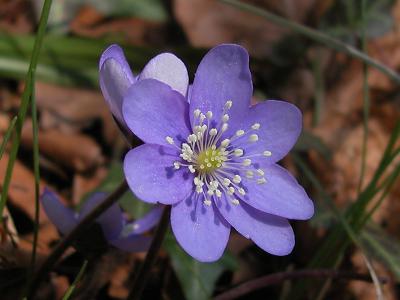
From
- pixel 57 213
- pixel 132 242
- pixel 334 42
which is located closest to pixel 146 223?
pixel 132 242

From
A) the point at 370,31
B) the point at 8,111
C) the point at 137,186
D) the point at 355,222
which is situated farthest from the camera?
the point at 370,31

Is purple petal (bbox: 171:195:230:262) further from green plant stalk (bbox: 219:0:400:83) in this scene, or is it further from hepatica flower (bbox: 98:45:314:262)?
green plant stalk (bbox: 219:0:400:83)

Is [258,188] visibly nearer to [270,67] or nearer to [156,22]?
[270,67]

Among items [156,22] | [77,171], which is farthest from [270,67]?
[77,171]

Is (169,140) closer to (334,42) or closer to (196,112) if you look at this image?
(196,112)

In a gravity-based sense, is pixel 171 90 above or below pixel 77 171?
above

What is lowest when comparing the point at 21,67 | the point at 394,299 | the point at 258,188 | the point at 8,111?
the point at 394,299

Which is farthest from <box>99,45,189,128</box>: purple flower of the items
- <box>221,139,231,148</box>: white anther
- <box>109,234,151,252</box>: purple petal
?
<box>109,234,151,252</box>: purple petal
